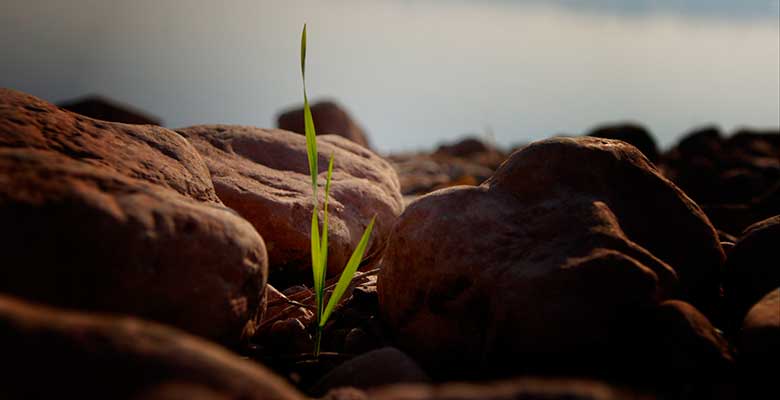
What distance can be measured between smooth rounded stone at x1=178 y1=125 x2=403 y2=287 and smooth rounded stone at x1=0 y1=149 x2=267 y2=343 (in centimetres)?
147

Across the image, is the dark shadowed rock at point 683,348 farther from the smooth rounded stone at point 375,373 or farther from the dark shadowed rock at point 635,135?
the dark shadowed rock at point 635,135

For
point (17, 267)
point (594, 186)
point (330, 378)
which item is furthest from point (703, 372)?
point (17, 267)

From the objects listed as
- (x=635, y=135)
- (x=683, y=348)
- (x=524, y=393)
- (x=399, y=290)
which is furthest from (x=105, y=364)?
(x=635, y=135)

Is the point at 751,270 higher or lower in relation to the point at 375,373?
higher

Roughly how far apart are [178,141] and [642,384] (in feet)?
8.05

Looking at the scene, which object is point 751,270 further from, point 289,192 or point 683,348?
point 289,192

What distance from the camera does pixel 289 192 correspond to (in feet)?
12.9

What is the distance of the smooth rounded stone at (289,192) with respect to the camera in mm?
3684

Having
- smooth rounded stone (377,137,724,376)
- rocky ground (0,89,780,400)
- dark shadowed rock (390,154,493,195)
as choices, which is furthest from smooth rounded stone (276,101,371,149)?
smooth rounded stone (377,137,724,376)

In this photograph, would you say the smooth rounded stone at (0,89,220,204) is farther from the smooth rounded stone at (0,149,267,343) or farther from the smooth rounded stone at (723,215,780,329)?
the smooth rounded stone at (723,215,780,329)

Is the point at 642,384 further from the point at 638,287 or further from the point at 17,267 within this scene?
the point at 17,267

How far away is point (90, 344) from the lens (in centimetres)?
133

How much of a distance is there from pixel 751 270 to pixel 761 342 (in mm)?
740

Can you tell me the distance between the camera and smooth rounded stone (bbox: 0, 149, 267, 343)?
1739 millimetres
